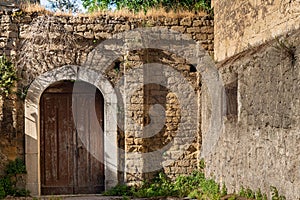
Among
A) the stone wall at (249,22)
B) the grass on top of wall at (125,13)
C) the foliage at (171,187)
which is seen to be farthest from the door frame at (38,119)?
the stone wall at (249,22)

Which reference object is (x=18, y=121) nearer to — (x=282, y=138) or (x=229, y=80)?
(x=229, y=80)

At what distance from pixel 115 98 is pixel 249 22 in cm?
286

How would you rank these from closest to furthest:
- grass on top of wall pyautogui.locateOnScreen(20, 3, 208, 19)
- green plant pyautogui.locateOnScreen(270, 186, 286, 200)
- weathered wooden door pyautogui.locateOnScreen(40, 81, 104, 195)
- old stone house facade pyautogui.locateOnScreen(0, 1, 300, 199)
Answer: green plant pyautogui.locateOnScreen(270, 186, 286, 200) → old stone house facade pyautogui.locateOnScreen(0, 1, 300, 199) → grass on top of wall pyautogui.locateOnScreen(20, 3, 208, 19) → weathered wooden door pyautogui.locateOnScreen(40, 81, 104, 195)

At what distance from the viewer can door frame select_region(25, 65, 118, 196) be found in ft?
23.6

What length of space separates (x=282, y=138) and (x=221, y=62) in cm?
284

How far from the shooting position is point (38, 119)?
730 centimetres

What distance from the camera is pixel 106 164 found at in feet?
24.5

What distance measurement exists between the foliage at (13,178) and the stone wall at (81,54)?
14 cm

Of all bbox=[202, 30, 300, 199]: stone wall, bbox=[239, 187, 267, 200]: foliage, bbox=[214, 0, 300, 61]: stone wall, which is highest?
bbox=[214, 0, 300, 61]: stone wall

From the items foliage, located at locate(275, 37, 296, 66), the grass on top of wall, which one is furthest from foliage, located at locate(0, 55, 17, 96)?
foliage, located at locate(275, 37, 296, 66)

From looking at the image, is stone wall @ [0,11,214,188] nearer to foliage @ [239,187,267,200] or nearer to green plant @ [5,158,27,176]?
green plant @ [5,158,27,176]

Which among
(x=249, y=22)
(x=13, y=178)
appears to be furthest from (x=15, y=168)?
(x=249, y=22)

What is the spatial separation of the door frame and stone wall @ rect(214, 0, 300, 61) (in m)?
2.26

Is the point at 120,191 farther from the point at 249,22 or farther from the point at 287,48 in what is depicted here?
the point at 287,48
